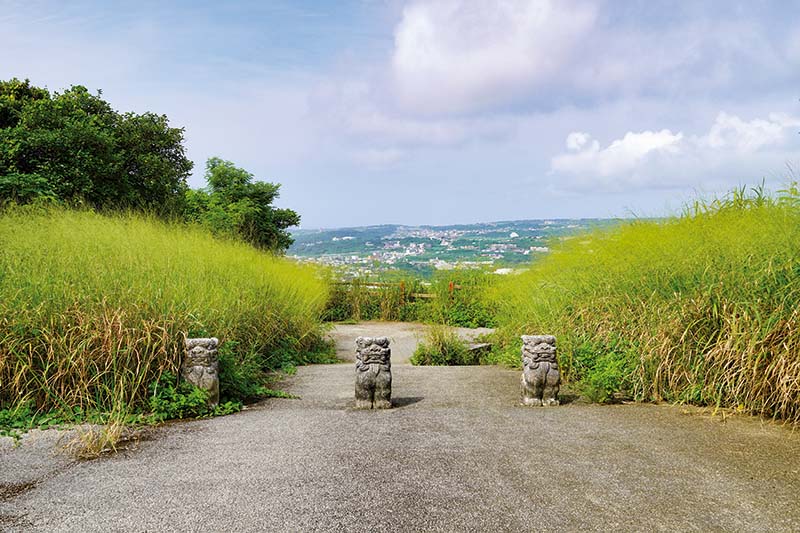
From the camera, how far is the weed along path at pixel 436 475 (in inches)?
122

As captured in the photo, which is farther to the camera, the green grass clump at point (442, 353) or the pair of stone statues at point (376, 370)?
the green grass clump at point (442, 353)

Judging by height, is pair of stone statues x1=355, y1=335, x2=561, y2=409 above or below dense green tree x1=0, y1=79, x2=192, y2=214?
below

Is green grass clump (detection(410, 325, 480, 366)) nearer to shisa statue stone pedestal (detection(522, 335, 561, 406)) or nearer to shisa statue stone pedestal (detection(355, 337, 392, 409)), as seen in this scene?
shisa statue stone pedestal (detection(522, 335, 561, 406))

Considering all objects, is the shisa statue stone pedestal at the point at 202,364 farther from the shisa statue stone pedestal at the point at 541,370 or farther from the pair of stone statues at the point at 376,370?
the shisa statue stone pedestal at the point at 541,370

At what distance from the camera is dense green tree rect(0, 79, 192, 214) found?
10.6 metres

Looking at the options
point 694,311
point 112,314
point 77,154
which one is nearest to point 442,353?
point 694,311

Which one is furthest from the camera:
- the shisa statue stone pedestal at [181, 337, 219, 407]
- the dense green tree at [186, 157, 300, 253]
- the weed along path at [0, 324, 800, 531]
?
the dense green tree at [186, 157, 300, 253]

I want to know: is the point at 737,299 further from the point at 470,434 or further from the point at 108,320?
the point at 108,320

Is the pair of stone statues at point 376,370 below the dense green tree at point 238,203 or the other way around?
below

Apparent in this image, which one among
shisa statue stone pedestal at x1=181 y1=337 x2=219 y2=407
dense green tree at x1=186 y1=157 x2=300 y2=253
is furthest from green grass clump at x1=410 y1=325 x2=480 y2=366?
dense green tree at x1=186 y1=157 x2=300 y2=253

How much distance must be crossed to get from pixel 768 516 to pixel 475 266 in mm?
10505

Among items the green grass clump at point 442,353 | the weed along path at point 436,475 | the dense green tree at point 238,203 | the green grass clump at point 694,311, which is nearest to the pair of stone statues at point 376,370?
the weed along path at point 436,475

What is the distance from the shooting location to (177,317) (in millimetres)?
5332

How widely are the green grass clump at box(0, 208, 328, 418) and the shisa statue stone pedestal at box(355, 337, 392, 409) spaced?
1164mm
